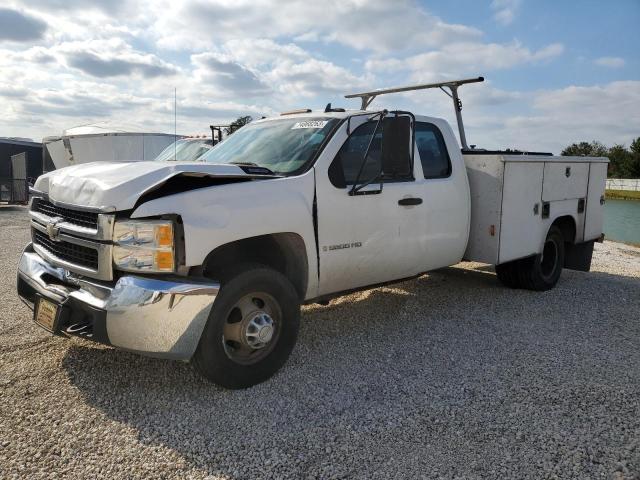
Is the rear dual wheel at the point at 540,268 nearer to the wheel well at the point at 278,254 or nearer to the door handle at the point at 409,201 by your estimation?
the door handle at the point at 409,201

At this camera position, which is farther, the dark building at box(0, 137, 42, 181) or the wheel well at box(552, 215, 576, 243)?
the dark building at box(0, 137, 42, 181)

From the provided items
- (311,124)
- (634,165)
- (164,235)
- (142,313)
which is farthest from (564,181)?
(634,165)

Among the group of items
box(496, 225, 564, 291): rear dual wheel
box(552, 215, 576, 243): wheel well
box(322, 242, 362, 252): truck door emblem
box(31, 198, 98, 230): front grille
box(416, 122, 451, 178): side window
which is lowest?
box(496, 225, 564, 291): rear dual wheel

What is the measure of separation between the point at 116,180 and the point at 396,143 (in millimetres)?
2084

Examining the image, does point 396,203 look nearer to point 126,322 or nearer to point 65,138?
point 126,322

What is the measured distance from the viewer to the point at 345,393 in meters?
3.69

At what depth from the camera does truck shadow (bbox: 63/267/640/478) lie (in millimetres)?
3059

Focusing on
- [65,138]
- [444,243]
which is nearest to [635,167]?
[65,138]

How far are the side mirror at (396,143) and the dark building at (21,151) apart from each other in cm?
2180

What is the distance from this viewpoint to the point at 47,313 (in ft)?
11.6

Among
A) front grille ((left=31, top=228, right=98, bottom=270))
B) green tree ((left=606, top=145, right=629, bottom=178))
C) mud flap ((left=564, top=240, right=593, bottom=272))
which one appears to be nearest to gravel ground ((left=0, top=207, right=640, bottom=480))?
front grille ((left=31, top=228, right=98, bottom=270))

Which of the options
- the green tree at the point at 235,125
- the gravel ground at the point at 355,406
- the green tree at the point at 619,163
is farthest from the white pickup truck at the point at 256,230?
the green tree at the point at 619,163

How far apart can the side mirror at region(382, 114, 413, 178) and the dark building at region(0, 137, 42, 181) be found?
2180 cm

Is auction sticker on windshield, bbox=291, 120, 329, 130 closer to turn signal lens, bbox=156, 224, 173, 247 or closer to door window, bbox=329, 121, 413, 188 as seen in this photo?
door window, bbox=329, 121, 413, 188
